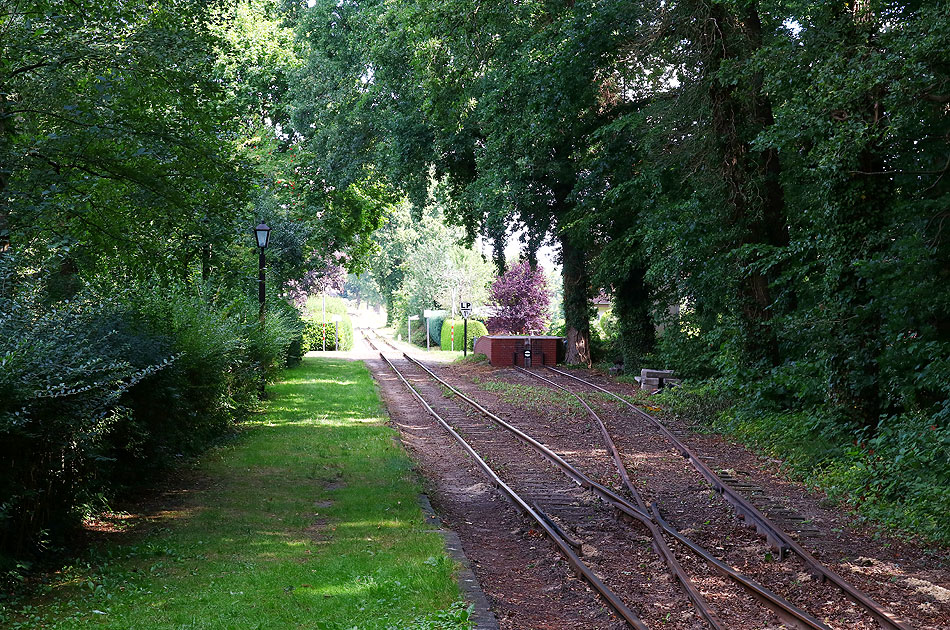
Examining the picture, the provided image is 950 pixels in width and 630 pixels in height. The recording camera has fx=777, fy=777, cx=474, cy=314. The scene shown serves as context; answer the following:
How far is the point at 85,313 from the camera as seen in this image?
818 cm

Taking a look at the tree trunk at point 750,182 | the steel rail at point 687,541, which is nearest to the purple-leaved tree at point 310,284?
the tree trunk at point 750,182

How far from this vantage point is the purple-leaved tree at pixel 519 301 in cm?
4600

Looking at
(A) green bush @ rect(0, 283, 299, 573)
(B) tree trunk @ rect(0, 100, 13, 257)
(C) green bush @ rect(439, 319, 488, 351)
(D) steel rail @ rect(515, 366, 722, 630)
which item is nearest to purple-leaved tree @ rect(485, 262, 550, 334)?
(C) green bush @ rect(439, 319, 488, 351)

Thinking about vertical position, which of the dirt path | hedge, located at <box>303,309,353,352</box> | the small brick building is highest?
hedge, located at <box>303,309,353,352</box>

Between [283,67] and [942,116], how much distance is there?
1014 inches

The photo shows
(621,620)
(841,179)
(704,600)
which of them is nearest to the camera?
(621,620)

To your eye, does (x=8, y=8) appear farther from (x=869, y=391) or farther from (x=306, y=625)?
(x=869, y=391)

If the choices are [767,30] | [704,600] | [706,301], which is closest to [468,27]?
[767,30]

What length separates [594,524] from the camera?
9555mm

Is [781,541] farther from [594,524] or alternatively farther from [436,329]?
[436,329]

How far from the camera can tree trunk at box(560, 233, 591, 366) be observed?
3166cm

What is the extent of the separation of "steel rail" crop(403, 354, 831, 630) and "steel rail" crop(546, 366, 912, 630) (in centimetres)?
56

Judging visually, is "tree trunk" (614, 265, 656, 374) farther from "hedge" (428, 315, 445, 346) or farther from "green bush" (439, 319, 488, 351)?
"hedge" (428, 315, 445, 346)

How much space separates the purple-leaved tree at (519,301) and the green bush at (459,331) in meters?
3.10
